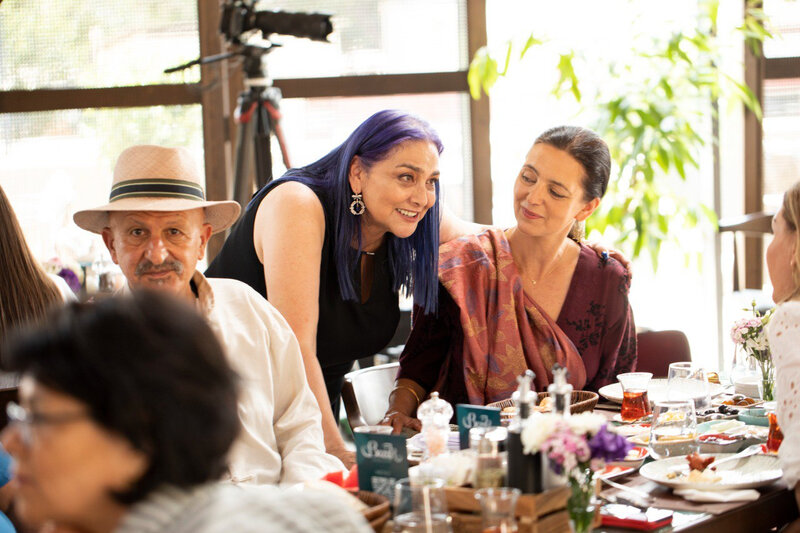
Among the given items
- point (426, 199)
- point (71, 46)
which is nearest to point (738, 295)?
point (426, 199)

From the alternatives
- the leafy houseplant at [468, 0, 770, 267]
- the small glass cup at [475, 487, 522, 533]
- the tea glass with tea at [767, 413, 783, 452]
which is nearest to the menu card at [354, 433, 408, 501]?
the small glass cup at [475, 487, 522, 533]

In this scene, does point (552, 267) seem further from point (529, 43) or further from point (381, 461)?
point (529, 43)

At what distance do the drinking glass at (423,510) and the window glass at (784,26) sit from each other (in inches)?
150

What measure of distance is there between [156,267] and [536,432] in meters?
0.91

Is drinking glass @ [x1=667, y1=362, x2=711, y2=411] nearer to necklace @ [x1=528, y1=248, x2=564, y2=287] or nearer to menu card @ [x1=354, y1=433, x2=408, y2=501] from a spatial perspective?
necklace @ [x1=528, y1=248, x2=564, y2=287]

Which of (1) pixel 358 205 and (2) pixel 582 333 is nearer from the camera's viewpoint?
(1) pixel 358 205

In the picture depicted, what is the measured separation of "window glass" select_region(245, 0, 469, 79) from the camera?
14.0ft

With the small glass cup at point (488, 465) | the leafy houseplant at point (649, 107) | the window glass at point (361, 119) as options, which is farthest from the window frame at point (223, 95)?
the small glass cup at point (488, 465)

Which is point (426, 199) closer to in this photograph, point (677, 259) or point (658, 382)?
point (658, 382)

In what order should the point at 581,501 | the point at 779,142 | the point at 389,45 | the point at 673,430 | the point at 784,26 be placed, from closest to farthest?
1. the point at 581,501
2. the point at 673,430
3. the point at 389,45
4. the point at 784,26
5. the point at 779,142

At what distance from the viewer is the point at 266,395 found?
1.92m

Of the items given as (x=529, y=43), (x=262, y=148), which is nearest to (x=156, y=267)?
(x=262, y=148)

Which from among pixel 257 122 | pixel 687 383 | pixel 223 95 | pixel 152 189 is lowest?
pixel 687 383

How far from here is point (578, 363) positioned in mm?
2590
